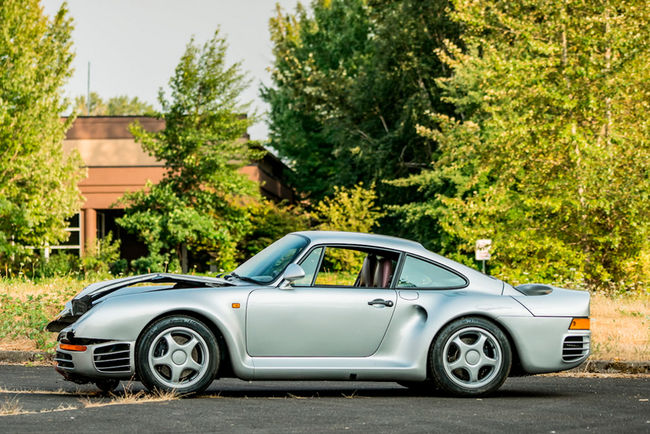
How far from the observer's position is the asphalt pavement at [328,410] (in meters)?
6.58

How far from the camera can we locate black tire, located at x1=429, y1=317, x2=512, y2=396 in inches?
327

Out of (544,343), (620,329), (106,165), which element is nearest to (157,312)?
(544,343)

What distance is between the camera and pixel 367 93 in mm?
44969

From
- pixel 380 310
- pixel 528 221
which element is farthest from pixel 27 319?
pixel 528 221

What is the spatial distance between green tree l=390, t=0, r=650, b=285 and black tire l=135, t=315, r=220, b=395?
53.1ft

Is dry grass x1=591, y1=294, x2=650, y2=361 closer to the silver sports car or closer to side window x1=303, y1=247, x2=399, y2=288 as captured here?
the silver sports car

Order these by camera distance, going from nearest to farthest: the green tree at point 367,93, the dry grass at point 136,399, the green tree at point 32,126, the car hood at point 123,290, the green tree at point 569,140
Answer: the dry grass at point 136,399, the car hood at point 123,290, the green tree at point 569,140, the green tree at point 32,126, the green tree at point 367,93

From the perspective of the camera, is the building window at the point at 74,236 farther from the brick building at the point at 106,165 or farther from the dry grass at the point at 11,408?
the dry grass at the point at 11,408

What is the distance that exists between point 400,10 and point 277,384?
33995mm

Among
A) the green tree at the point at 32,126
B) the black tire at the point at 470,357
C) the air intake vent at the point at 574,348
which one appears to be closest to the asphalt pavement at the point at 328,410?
the black tire at the point at 470,357

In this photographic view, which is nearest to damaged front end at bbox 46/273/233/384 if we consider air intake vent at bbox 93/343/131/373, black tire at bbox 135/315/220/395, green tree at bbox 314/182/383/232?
air intake vent at bbox 93/343/131/373

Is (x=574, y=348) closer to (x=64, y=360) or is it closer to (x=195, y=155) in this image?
(x=64, y=360)

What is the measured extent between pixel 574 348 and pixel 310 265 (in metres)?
2.50

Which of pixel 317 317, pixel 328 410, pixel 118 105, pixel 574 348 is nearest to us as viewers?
pixel 328 410
